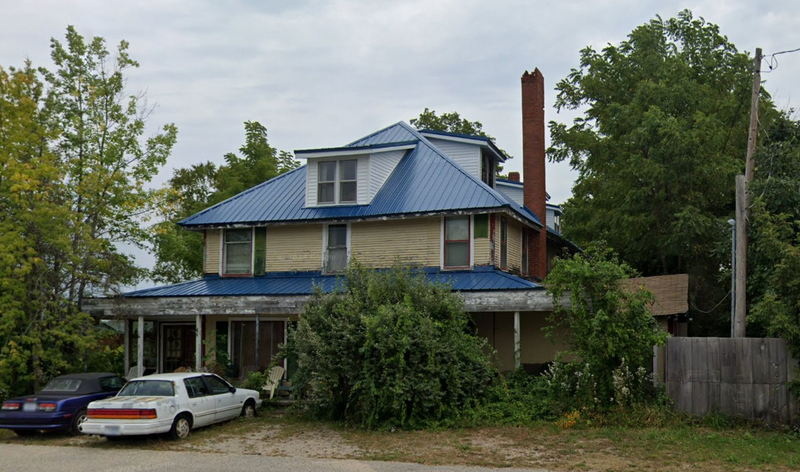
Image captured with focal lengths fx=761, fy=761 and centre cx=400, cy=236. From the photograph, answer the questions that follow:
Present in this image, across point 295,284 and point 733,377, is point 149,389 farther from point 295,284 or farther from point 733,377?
point 733,377

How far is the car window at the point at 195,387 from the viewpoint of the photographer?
16406 mm

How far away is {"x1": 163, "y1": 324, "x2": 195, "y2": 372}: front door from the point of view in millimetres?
26766

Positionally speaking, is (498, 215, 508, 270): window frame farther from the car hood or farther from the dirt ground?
the car hood

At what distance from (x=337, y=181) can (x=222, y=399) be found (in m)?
10.1

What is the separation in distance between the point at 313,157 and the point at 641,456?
16.0 meters

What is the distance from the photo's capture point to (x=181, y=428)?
51.8ft

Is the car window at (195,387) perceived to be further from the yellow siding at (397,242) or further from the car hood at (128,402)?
the yellow siding at (397,242)

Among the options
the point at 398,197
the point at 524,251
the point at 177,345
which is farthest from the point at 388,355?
the point at 177,345

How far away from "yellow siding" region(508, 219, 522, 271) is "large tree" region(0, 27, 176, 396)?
11.5 meters

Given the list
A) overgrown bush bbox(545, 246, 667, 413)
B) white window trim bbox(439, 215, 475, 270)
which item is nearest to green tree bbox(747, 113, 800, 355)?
overgrown bush bbox(545, 246, 667, 413)

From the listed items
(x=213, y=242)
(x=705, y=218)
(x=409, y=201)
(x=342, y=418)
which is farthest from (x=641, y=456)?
(x=213, y=242)

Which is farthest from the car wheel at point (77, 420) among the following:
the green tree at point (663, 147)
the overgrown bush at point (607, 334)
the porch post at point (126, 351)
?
the green tree at point (663, 147)

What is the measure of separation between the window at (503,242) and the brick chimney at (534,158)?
263cm

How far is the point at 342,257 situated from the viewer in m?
24.8
